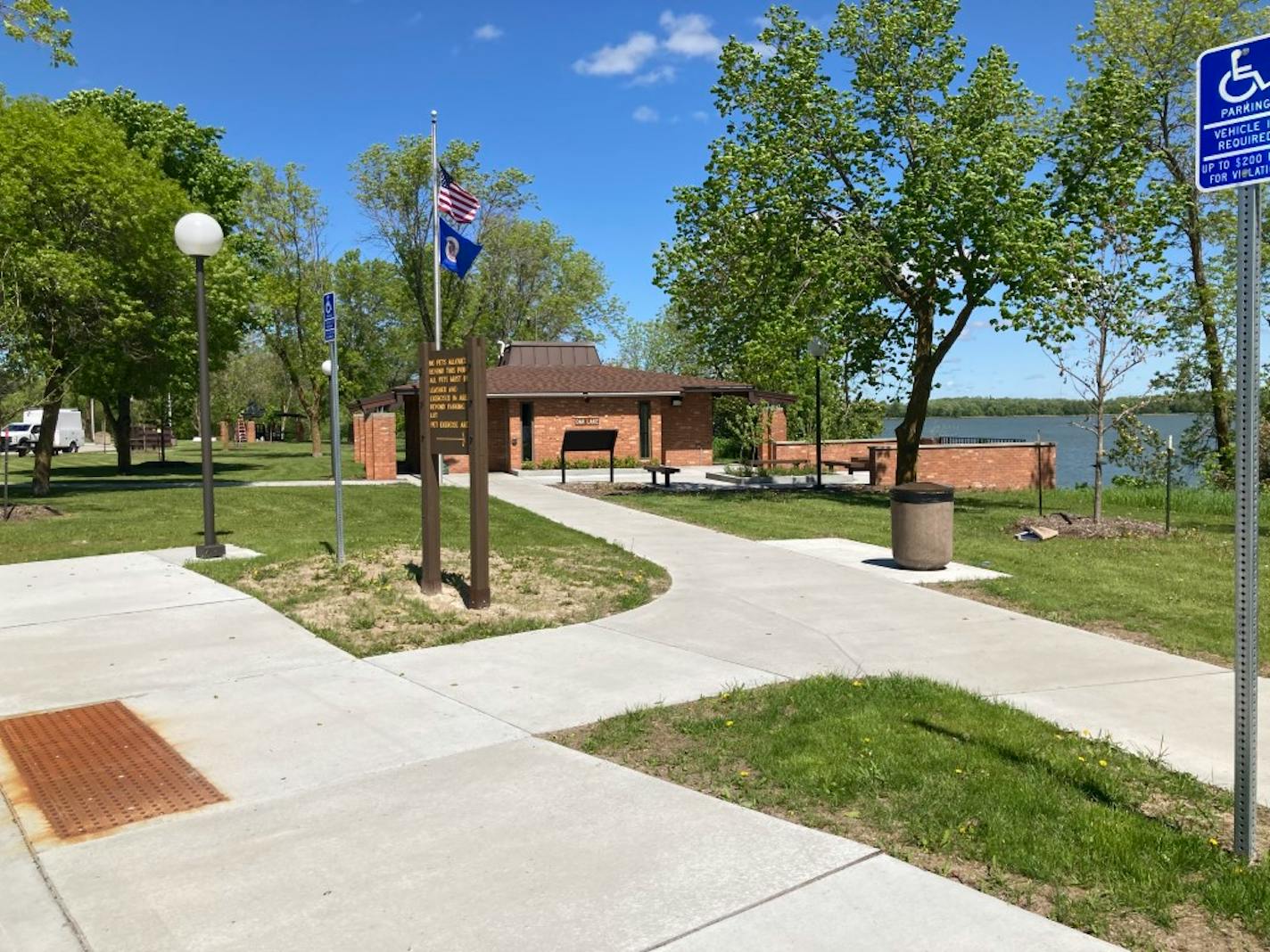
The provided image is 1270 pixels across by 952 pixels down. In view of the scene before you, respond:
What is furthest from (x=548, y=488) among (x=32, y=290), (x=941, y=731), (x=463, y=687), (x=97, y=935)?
(x=97, y=935)

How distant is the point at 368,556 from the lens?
35.9 ft

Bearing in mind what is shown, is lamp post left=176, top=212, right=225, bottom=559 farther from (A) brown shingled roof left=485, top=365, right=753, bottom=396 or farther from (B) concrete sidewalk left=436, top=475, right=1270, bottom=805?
(A) brown shingled roof left=485, top=365, right=753, bottom=396

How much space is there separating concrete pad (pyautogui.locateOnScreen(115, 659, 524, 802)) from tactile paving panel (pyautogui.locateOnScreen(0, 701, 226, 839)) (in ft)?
0.37

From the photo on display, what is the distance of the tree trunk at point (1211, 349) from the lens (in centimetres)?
2592

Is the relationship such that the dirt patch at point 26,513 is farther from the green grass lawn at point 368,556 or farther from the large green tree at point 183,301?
the large green tree at point 183,301

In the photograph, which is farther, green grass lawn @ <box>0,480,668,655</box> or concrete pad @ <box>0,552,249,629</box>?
concrete pad @ <box>0,552,249,629</box>

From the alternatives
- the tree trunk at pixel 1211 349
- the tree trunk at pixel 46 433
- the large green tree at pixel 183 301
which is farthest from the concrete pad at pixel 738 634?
the tree trunk at pixel 1211 349

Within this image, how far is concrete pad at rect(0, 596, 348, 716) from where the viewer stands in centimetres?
624

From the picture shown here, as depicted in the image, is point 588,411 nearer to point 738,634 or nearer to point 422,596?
point 422,596

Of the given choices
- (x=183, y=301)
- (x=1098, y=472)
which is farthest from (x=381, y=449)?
(x=1098, y=472)

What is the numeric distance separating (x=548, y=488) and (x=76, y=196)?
11.3m

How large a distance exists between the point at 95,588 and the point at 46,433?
16.9 metres

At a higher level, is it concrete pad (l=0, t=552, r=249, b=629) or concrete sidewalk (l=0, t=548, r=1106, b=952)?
concrete pad (l=0, t=552, r=249, b=629)

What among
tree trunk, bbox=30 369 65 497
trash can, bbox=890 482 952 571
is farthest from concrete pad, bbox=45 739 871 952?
tree trunk, bbox=30 369 65 497
